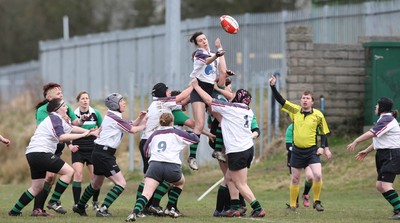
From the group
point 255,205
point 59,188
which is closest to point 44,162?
point 59,188

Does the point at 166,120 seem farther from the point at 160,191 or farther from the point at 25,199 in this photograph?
the point at 25,199

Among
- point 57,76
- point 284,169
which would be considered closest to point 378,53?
point 284,169

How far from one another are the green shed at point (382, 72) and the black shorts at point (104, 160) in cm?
Result: 1188

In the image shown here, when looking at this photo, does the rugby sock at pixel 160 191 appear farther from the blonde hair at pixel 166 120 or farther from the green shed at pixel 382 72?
the green shed at pixel 382 72

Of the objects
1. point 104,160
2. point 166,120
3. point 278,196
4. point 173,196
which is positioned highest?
point 166,120

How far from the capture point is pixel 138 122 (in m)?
17.5

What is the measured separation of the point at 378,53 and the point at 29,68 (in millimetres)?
34727

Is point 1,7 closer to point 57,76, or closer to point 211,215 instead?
point 57,76

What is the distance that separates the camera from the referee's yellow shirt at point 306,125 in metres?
18.7

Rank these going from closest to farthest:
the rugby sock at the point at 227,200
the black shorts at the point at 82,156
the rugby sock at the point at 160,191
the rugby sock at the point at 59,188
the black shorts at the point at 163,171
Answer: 1. the black shorts at the point at 163,171
2. the rugby sock at the point at 160,191
3. the rugby sock at the point at 59,188
4. the rugby sock at the point at 227,200
5. the black shorts at the point at 82,156

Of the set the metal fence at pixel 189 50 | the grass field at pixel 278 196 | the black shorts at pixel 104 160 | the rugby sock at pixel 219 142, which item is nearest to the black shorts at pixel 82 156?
the grass field at pixel 278 196

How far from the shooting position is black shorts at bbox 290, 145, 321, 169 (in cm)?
1881

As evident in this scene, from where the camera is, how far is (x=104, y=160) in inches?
678

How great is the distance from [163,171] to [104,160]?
131cm
